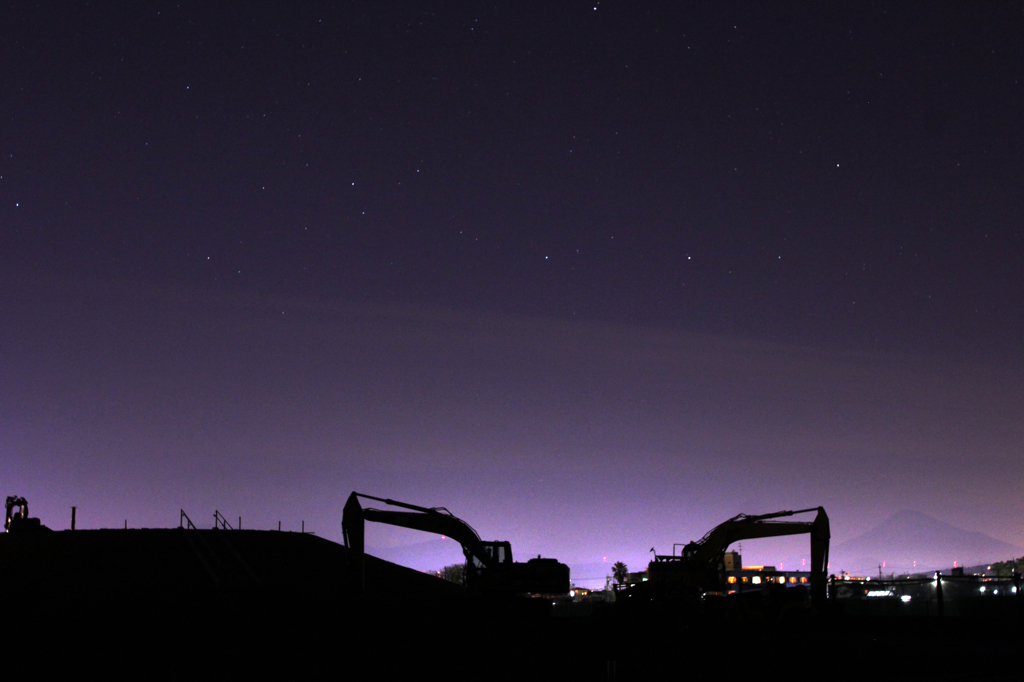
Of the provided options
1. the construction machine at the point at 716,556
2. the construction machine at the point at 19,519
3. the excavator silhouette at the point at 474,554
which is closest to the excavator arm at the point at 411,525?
the excavator silhouette at the point at 474,554

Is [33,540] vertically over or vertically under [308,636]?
over

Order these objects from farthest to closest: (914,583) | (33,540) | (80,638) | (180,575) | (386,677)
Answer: (33,540), (180,575), (914,583), (80,638), (386,677)

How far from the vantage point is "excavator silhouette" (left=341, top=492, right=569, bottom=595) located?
41.8m

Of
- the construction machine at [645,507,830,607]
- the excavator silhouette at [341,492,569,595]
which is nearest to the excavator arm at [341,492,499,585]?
the excavator silhouette at [341,492,569,595]

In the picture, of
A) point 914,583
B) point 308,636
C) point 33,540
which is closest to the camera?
point 308,636

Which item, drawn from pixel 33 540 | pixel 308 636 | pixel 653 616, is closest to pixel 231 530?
pixel 33 540

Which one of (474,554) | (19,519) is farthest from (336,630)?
(19,519)

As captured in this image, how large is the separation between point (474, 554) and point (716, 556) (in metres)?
10.7

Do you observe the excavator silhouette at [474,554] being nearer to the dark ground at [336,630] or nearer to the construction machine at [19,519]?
the dark ground at [336,630]

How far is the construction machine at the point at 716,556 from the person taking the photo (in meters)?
42.2

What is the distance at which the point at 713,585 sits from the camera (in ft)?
142

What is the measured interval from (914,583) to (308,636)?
25.9 meters

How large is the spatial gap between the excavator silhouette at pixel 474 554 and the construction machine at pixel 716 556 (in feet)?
15.6

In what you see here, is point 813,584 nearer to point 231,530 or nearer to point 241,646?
point 241,646
